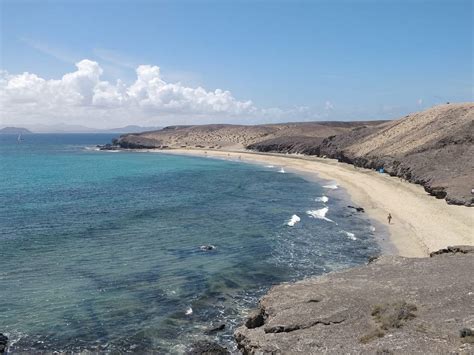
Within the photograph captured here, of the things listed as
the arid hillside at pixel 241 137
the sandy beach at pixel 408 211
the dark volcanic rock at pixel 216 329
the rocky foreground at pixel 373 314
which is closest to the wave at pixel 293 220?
the sandy beach at pixel 408 211

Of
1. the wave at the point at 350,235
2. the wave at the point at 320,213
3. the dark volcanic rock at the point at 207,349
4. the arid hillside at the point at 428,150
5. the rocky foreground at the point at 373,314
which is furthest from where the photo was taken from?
the arid hillside at the point at 428,150

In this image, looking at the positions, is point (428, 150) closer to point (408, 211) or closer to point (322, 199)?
point (322, 199)

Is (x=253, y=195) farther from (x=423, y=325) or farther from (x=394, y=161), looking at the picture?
(x=423, y=325)

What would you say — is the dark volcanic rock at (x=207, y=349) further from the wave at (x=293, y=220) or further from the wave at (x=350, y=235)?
the wave at (x=293, y=220)

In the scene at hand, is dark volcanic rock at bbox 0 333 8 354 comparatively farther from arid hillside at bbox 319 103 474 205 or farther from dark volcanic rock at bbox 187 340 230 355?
arid hillside at bbox 319 103 474 205

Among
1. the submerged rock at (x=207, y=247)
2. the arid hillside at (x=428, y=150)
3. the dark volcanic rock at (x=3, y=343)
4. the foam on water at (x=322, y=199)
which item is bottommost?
the dark volcanic rock at (x=3, y=343)

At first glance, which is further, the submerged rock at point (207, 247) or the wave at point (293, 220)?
the wave at point (293, 220)
